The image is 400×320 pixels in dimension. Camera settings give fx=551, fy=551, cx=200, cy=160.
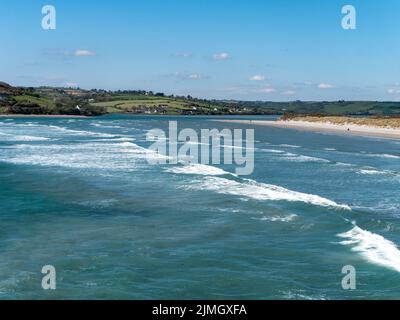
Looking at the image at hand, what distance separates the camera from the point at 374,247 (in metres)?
16.9

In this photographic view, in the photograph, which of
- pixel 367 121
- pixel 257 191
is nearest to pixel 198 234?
pixel 257 191

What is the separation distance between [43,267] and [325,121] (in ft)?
393

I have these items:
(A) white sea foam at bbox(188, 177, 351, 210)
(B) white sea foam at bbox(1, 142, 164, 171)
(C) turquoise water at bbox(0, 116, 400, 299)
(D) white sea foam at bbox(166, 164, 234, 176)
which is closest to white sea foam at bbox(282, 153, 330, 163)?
(D) white sea foam at bbox(166, 164, 234, 176)

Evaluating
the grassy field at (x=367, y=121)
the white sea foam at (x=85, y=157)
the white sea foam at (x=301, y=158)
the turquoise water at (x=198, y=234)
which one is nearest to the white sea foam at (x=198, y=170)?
the turquoise water at (x=198, y=234)

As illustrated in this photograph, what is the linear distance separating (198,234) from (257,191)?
9.25 metres

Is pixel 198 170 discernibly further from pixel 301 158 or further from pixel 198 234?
pixel 198 234

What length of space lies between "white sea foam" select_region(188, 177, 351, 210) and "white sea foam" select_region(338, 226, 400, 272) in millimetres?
4577

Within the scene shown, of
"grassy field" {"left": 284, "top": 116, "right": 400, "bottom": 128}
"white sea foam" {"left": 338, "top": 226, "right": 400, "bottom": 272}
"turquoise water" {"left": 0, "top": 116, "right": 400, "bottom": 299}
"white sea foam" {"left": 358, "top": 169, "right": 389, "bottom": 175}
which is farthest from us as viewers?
"grassy field" {"left": 284, "top": 116, "right": 400, "bottom": 128}

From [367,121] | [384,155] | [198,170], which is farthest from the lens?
[367,121]

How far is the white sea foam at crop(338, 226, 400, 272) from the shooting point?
15495 millimetres

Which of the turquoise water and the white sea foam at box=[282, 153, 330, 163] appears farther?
the white sea foam at box=[282, 153, 330, 163]

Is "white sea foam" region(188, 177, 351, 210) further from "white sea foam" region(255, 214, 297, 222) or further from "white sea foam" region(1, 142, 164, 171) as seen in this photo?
"white sea foam" region(1, 142, 164, 171)

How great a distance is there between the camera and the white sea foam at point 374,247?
15495 millimetres
